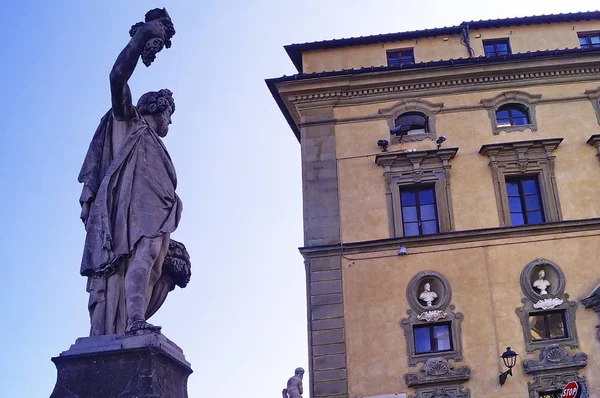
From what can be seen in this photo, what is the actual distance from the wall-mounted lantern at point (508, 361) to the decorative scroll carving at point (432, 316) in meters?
2.17

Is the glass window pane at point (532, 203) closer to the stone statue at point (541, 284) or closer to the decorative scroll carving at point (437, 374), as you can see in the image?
the stone statue at point (541, 284)

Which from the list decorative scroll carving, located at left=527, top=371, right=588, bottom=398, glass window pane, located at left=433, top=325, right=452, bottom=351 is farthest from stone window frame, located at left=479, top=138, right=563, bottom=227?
decorative scroll carving, located at left=527, top=371, right=588, bottom=398

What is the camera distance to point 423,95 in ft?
90.6

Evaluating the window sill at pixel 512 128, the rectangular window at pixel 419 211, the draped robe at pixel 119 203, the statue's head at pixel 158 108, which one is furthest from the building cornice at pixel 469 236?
the draped robe at pixel 119 203

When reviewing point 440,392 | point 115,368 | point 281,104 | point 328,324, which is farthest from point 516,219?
point 115,368

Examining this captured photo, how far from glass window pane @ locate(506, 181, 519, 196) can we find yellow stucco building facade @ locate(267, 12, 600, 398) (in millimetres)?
180

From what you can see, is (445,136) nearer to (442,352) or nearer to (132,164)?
(442,352)

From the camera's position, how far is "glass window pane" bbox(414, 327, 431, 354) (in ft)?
77.8

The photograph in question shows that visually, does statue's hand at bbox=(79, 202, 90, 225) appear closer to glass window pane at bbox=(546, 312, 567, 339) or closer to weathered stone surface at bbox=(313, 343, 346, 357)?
weathered stone surface at bbox=(313, 343, 346, 357)

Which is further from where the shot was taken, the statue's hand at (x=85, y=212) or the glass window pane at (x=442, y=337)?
the glass window pane at (x=442, y=337)

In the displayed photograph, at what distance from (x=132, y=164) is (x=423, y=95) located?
873 inches

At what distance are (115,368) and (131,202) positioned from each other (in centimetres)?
139

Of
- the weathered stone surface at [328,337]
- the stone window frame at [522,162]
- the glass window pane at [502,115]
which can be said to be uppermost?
the glass window pane at [502,115]

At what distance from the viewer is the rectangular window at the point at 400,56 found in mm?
28953
